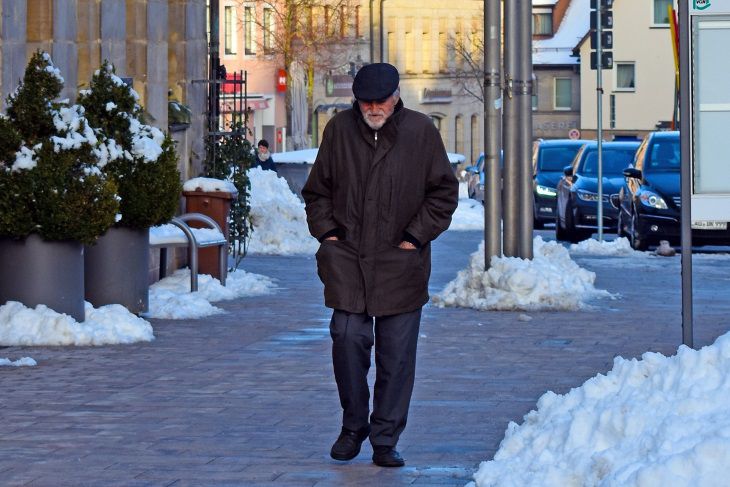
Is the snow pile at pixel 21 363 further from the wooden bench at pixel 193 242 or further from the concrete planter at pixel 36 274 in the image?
the wooden bench at pixel 193 242

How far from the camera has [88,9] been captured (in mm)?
16703

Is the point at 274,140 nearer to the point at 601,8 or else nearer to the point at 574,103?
the point at 574,103

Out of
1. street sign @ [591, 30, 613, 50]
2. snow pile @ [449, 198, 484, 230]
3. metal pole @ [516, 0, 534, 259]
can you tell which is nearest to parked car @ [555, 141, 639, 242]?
street sign @ [591, 30, 613, 50]

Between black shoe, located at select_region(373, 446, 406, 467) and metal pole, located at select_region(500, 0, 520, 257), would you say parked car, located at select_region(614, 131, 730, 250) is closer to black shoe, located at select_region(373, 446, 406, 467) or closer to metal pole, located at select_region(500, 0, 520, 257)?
metal pole, located at select_region(500, 0, 520, 257)

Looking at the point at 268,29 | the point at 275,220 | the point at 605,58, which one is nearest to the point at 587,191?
the point at 605,58

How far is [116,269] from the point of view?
14023 millimetres

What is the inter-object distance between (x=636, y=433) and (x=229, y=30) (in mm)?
70897

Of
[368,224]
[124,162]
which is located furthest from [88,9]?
[368,224]

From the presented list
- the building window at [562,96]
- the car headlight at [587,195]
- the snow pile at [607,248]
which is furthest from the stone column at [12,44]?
the building window at [562,96]

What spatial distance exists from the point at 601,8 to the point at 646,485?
71.8ft

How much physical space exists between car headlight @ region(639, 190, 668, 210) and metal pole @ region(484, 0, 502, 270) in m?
8.67

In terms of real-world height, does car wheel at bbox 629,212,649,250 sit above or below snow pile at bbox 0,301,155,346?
above

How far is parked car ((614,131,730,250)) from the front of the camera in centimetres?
2503

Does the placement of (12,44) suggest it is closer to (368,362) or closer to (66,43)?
(66,43)
